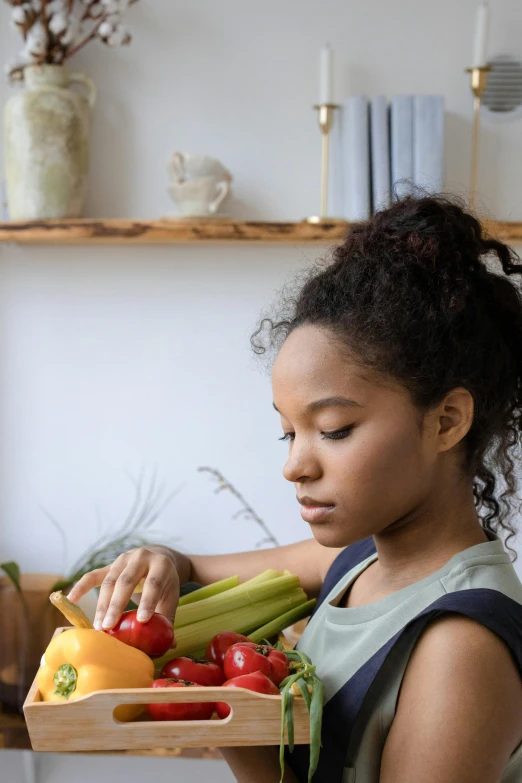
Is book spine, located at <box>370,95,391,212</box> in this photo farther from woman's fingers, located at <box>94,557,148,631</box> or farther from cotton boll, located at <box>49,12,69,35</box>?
woman's fingers, located at <box>94,557,148,631</box>

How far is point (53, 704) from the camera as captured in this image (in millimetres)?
755

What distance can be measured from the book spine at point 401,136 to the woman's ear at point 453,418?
124 cm

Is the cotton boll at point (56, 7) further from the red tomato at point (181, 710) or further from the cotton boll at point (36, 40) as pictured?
the red tomato at point (181, 710)

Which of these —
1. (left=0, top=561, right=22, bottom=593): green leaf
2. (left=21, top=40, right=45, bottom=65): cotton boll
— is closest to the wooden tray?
(left=0, top=561, right=22, bottom=593): green leaf

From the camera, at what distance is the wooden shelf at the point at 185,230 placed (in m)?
2.03

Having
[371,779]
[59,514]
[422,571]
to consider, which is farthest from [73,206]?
[371,779]

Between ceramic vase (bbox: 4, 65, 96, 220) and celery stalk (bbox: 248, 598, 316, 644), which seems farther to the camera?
ceramic vase (bbox: 4, 65, 96, 220)

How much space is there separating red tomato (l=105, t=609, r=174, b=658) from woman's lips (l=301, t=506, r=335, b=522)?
19 cm

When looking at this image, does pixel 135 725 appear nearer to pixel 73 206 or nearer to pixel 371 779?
pixel 371 779

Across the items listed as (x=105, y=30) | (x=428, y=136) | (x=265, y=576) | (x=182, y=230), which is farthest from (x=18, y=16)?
(x=265, y=576)

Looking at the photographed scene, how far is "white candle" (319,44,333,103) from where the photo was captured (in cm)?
202

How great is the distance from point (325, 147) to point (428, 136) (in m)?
0.25

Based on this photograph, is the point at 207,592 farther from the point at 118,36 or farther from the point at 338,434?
the point at 118,36

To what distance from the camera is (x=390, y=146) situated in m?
2.03
